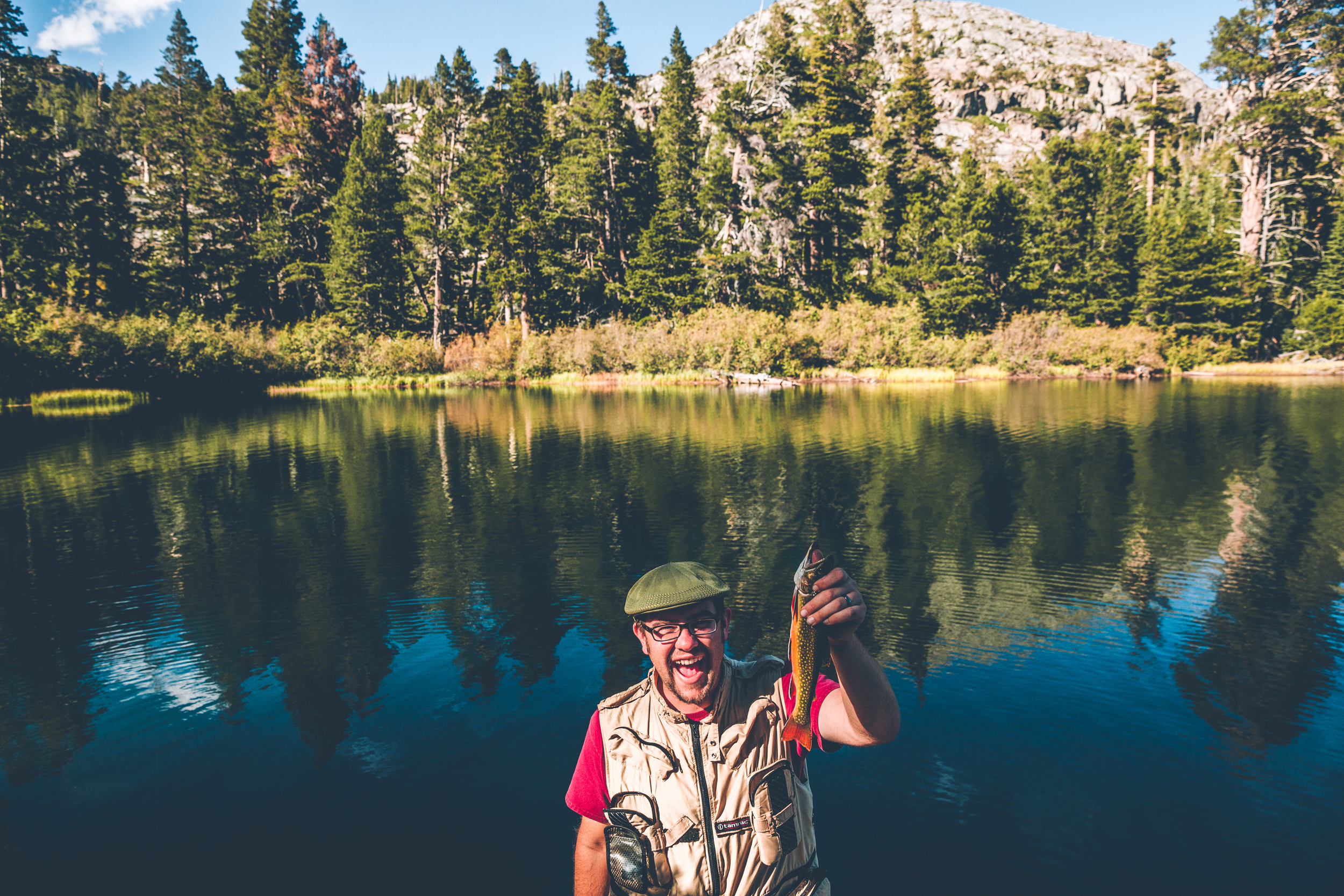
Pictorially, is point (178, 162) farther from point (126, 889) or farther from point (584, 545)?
point (126, 889)

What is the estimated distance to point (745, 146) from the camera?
61656 mm

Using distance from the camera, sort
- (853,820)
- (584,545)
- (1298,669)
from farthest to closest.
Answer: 1. (584,545)
2. (1298,669)
3. (853,820)

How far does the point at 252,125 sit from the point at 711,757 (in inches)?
3355

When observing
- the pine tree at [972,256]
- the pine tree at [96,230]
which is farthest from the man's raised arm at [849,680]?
the pine tree at [96,230]

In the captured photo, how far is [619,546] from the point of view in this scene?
12969 millimetres

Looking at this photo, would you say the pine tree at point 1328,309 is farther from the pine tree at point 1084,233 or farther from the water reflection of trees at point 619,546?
the water reflection of trees at point 619,546

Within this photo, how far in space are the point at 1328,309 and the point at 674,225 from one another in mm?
47272

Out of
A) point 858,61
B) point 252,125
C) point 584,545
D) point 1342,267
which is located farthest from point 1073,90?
point 584,545

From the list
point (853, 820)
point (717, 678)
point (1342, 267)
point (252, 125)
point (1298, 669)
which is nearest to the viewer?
point (717, 678)

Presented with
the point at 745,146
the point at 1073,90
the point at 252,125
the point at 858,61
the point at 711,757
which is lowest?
the point at 711,757

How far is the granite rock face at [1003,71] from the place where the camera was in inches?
5015

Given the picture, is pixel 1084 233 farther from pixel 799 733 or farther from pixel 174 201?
pixel 174 201

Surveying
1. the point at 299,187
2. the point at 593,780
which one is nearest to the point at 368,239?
the point at 299,187

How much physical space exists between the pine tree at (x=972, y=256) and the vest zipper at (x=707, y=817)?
184 ft
